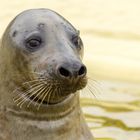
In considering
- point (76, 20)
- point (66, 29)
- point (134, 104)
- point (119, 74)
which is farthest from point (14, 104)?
point (76, 20)

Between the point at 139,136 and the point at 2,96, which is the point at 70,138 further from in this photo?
the point at 139,136

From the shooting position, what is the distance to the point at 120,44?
11.6 m

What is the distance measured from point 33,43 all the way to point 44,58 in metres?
0.24

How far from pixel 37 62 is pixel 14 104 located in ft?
1.41

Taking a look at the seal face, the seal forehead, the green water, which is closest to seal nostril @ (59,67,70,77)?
the seal face

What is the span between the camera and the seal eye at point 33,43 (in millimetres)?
6059

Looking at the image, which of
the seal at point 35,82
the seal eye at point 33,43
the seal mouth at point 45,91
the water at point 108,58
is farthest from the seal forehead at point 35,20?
the water at point 108,58

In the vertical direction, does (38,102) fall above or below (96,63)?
above

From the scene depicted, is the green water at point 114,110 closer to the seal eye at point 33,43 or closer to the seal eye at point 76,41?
the seal eye at point 76,41

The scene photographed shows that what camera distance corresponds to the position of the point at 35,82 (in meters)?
5.91

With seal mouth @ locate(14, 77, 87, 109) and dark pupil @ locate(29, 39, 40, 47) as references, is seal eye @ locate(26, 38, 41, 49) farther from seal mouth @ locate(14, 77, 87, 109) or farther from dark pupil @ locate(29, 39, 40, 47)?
seal mouth @ locate(14, 77, 87, 109)

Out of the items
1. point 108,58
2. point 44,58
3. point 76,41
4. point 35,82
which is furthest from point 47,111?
point 108,58

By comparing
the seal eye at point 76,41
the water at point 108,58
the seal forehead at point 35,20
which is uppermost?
the seal forehead at point 35,20

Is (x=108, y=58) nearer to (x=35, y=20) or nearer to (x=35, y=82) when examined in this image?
(x=35, y=20)
